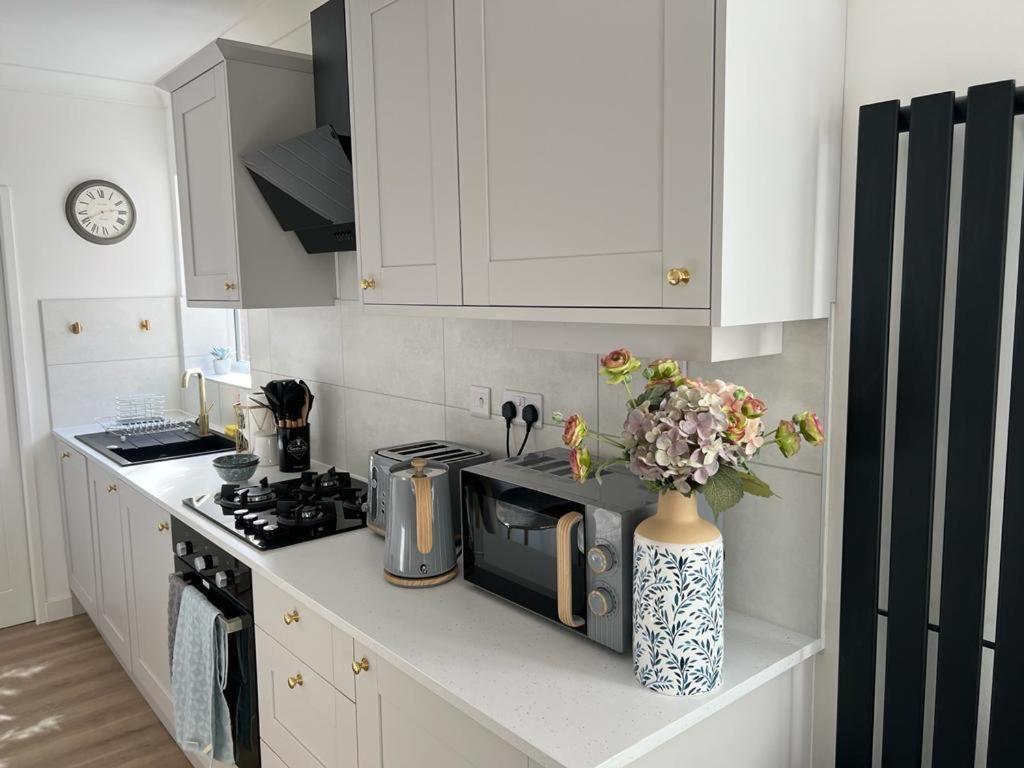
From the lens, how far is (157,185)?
390cm

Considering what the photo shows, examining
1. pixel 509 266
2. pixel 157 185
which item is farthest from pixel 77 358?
pixel 509 266

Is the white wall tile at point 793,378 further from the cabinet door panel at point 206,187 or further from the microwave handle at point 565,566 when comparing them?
the cabinet door panel at point 206,187

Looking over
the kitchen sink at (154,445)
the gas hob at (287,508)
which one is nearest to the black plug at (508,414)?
the gas hob at (287,508)

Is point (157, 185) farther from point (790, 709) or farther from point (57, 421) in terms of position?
point (790, 709)

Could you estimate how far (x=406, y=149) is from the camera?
166 centimetres

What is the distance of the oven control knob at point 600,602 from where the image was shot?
4.35 feet

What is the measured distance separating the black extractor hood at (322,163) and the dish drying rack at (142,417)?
163cm

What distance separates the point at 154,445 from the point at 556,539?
7.92ft

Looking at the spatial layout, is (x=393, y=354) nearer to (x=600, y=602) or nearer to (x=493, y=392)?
(x=493, y=392)

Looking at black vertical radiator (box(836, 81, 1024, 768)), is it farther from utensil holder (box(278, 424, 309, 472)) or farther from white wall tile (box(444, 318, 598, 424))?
utensil holder (box(278, 424, 309, 472))

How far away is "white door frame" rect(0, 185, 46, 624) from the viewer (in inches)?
137

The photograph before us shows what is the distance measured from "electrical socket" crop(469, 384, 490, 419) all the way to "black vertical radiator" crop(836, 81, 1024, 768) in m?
0.98

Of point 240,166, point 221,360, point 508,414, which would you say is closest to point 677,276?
point 508,414

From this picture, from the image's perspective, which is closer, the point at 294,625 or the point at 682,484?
the point at 682,484
